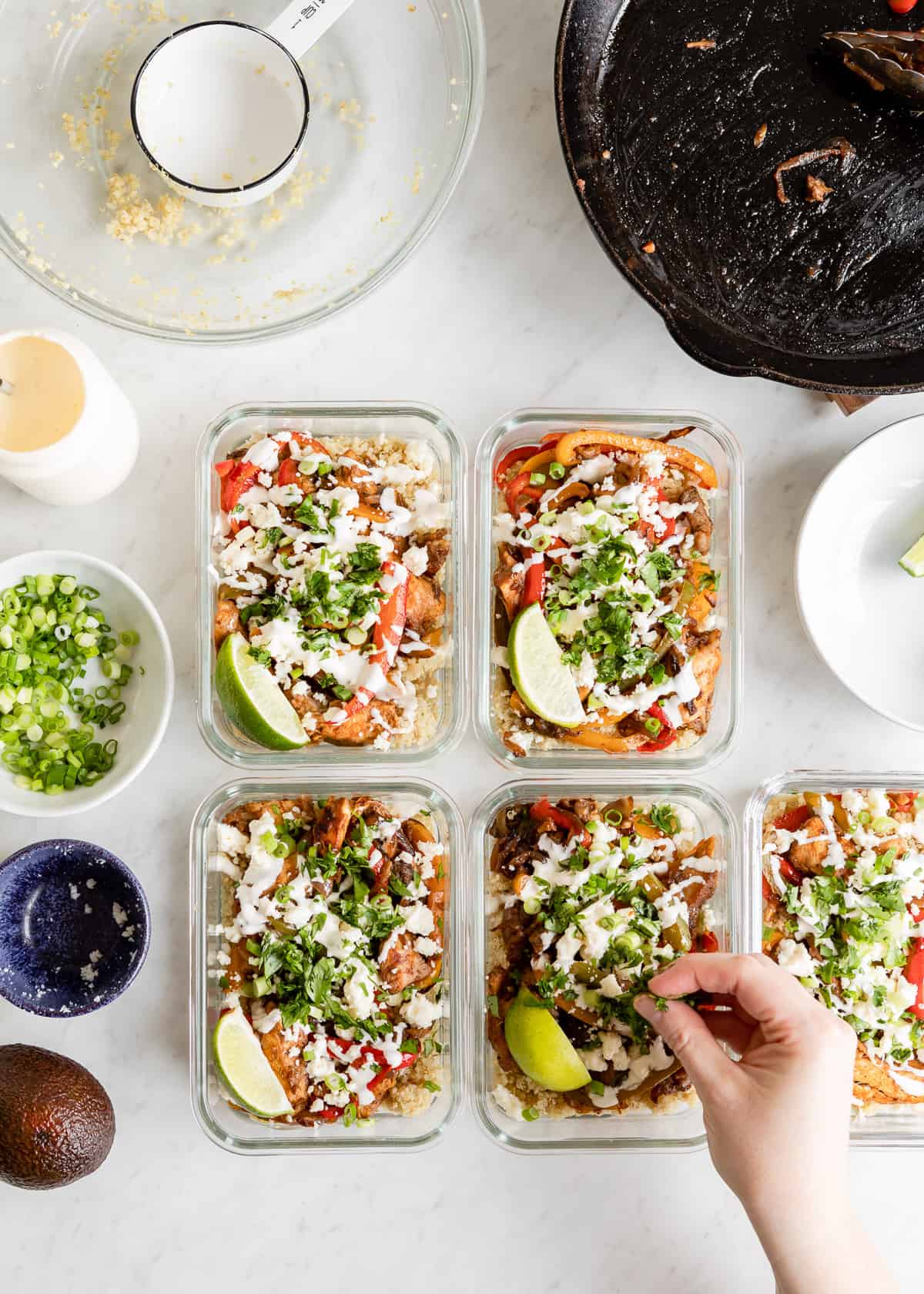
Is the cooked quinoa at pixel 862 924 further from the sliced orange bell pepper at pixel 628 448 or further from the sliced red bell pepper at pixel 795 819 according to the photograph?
the sliced orange bell pepper at pixel 628 448

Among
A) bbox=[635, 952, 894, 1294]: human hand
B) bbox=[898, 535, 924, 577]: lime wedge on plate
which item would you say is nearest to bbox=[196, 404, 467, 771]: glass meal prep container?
bbox=[635, 952, 894, 1294]: human hand

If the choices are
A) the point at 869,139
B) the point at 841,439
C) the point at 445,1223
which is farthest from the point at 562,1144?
the point at 869,139

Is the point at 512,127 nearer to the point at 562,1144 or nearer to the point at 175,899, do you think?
the point at 175,899

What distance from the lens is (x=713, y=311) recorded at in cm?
204

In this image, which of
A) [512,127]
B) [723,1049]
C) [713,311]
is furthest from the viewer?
[512,127]

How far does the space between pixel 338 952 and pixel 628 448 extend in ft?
3.65

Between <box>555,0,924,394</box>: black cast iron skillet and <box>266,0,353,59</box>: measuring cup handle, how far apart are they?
0.47m

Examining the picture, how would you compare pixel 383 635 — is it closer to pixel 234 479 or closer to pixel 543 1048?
pixel 234 479

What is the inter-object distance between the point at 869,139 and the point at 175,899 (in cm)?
203

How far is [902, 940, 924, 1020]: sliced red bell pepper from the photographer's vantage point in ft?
6.97

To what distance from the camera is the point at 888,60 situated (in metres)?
2.00

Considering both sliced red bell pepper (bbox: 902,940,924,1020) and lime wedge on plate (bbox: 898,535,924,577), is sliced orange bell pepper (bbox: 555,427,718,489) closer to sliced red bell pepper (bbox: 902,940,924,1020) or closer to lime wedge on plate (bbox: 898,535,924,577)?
lime wedge on plate (bbox: 898,535,924,577)

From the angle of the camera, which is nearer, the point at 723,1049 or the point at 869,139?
the point at 723,1049

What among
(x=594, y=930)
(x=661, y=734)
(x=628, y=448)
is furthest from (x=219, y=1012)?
(x=628, y=448)
